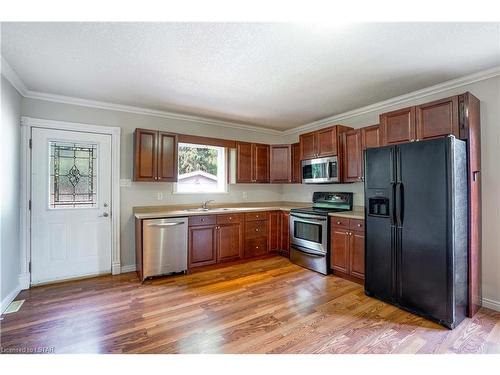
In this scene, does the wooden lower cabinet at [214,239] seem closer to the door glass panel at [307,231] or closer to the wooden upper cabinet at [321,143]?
the door glass panel at [307,231]

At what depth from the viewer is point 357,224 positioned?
10.6 feet

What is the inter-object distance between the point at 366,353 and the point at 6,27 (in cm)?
369

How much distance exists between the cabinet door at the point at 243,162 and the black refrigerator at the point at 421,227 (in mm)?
2309

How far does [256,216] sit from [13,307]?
3200 millimetres

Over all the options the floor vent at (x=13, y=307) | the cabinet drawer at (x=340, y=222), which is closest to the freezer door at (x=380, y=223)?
the cabinet drawer at (x=340, y=222)

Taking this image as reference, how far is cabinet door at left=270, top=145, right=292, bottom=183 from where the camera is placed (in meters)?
4.85

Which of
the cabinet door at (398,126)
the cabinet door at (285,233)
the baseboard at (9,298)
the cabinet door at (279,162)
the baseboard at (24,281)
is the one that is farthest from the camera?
the cabinet door at (279,162)

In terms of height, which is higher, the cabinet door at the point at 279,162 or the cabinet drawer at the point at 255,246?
the cabinet door at the point at 279,162

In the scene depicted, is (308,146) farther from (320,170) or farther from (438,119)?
(438,119)

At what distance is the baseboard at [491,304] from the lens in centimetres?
251

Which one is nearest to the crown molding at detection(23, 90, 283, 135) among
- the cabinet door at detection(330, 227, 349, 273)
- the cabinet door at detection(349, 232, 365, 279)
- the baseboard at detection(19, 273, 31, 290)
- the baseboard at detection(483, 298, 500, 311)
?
the baseboard at detection(19, 273, 31, 290)

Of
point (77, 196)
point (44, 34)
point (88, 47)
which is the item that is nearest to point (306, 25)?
point (88, 47)

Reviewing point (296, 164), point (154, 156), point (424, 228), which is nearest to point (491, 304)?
point (424, 228)

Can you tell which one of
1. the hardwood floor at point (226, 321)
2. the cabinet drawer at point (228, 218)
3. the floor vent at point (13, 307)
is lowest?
the hardwood floor at point (226, 321)
